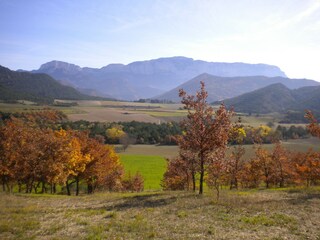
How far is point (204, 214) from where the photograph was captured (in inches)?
891

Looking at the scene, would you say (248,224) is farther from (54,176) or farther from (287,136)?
(287,136)

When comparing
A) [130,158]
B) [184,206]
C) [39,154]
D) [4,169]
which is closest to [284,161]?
[184,206]

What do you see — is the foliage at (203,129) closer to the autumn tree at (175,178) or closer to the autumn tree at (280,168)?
the autumn tree at (175,178)

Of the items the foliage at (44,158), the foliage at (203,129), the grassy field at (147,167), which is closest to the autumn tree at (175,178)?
the foliage at (44,158)

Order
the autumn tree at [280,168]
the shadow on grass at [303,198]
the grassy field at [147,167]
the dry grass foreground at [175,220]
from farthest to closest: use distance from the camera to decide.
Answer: the grassy field at [147,167], the autumn tree at [280,168], the shadow on grass at [303,198], the dry grass foreground at [175,220]

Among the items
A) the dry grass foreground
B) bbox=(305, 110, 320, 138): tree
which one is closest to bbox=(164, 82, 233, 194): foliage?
the dry grass foreground

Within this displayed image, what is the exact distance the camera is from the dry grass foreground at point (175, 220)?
1770 centimetres

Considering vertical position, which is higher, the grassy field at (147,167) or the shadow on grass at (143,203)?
the shadow on grass at (143,203)

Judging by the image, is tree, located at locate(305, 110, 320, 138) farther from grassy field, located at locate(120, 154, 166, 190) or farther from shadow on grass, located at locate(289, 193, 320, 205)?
grassy field, located at locate(120, 154, 166, 190)

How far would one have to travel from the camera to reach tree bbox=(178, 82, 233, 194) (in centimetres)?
2892

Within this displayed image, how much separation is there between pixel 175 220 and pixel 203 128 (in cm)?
1082

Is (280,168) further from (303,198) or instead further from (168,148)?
(168,148)

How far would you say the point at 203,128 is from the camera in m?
29.2

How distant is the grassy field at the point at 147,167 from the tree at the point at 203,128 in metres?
44.8
